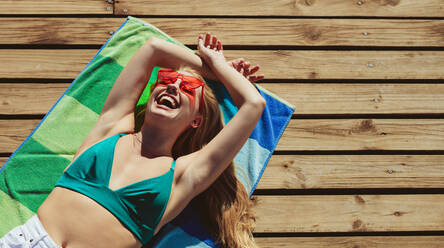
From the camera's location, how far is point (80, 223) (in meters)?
1.78

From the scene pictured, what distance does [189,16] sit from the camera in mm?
2656

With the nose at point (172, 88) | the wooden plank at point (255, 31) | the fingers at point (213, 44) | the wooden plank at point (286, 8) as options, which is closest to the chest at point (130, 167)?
the nose at point (172, 88)

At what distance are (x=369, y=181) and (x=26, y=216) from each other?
2347mm

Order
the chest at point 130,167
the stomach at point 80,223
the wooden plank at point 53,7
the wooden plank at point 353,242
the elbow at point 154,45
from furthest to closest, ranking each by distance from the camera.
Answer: the wooden plank at point 53,7 < the wooden plank at point 353,242 < the elbow at point 154,45 < the chest at point 130,167 < the stomach at point 80,223

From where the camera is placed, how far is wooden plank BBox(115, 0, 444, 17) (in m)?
2.63

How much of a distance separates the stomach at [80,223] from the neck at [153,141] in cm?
41

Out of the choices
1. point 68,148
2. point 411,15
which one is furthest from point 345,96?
point 68,148

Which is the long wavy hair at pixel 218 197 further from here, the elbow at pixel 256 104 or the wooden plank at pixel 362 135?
the wooden plank at pixel 362 135

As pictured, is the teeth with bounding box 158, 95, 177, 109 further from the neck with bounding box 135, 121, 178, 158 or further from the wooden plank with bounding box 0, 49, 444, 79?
the wooden plank with bounding box 0, 49, 444, 79

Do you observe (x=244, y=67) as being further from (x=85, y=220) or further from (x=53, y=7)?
(x=53, y=7)

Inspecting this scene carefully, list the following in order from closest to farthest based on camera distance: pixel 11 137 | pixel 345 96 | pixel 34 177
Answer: pixel 34 177, pixel 11 137, pixel 345 96

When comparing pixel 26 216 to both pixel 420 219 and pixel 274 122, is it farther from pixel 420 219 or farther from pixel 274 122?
pixel 420 219

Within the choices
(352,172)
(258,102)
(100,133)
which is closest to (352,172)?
(352,172)

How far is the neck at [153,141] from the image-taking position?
2031 mm
